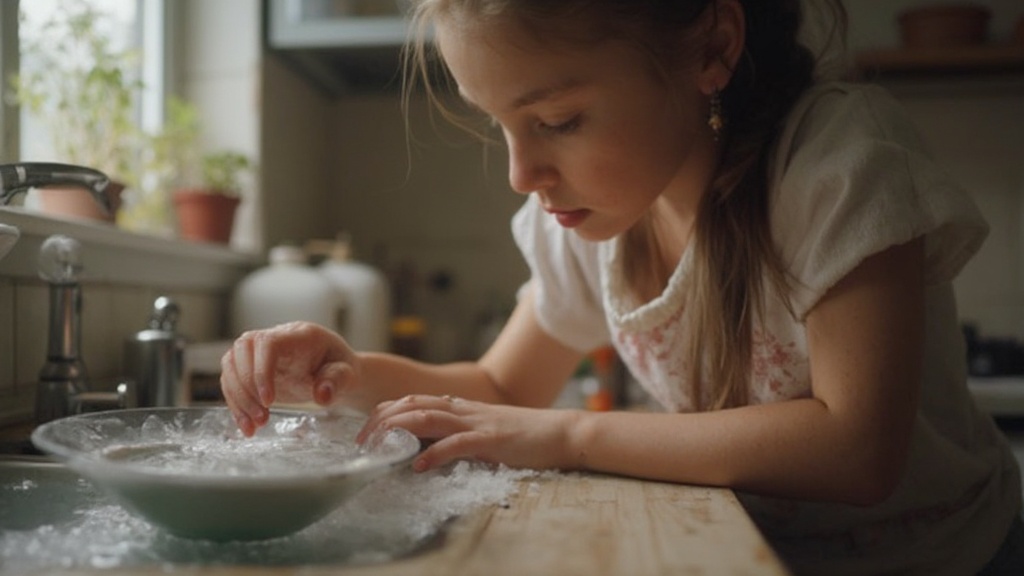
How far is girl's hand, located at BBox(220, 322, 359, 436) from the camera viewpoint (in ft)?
2.29

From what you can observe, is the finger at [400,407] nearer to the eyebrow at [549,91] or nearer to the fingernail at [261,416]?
the fingernail at [261,416]

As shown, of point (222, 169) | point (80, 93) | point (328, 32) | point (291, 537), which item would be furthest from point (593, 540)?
point (328, 32)

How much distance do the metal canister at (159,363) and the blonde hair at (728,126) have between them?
19.1 inches

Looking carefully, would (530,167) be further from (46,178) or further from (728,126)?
(46,178)

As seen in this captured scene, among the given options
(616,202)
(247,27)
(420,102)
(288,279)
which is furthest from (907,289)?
(420,102)

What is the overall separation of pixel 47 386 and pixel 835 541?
807 millimetres

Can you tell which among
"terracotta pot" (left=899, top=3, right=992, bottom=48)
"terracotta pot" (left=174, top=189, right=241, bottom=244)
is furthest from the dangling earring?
"terracotta pot" (left=899, top=3, right=992, bottom=48)

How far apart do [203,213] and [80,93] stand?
308 millimetres

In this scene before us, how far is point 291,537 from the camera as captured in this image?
0.52m

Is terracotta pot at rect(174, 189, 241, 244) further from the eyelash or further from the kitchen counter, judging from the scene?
the kitchen counter

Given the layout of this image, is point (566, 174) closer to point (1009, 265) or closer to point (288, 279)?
point (288, 279)

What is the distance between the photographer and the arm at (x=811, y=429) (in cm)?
67

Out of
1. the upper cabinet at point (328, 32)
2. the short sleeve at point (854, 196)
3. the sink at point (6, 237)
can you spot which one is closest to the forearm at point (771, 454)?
the short sleeve at point (854, 196)

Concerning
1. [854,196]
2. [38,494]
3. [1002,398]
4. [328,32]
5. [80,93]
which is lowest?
[1002,398]
